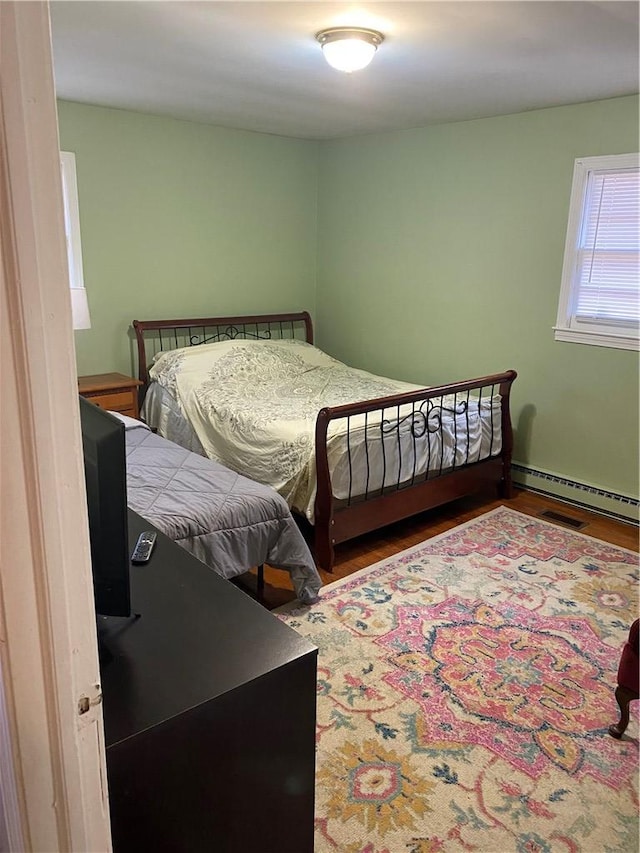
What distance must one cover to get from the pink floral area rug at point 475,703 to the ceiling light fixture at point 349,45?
227cm

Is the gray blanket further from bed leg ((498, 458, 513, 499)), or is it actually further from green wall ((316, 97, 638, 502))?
green wall ((316, 97, 638, 502))

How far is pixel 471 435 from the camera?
3.66m

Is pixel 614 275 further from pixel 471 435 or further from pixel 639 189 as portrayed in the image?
pixel 471 435

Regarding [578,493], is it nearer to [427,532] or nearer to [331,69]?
[427,532]

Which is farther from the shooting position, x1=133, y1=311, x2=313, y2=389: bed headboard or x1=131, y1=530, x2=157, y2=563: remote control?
x1=133, y1=311, x2=313, y2=389: bed headboard

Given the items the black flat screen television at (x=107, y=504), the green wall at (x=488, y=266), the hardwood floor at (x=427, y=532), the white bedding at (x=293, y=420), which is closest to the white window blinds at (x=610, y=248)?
the green wall at (x=488, y=266)

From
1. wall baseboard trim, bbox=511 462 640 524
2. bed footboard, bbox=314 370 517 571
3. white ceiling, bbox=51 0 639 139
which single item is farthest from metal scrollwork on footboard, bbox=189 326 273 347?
wall baseboard trim, bbox=511 462 640 524

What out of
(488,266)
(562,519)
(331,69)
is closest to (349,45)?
(331,69)

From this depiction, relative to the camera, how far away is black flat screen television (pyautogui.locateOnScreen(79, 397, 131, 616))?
43.9 inches

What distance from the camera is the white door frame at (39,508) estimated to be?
54cm

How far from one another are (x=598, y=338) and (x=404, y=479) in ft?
4.84

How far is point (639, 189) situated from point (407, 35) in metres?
1.72

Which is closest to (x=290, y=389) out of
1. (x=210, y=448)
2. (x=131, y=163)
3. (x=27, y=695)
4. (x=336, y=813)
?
(x=210, y=448)

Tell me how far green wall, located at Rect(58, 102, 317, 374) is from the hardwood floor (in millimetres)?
2178
